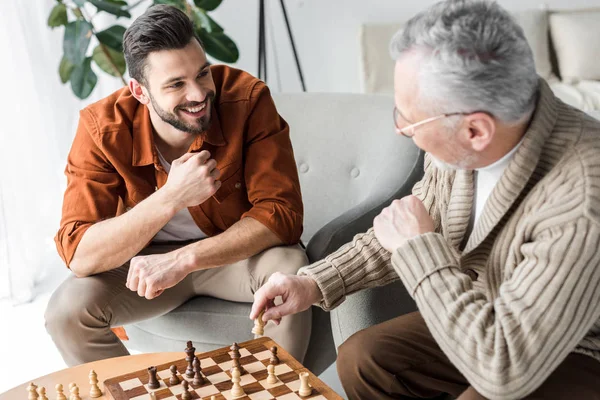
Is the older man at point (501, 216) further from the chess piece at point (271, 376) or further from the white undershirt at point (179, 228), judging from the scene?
the white undershirt at point (179, 228)

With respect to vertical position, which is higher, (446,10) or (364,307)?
(446,10)

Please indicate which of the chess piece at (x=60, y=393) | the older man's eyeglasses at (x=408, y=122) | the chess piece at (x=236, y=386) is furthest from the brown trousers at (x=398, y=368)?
the chess piece at (x=60, y=393)

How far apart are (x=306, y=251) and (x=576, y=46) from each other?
8.55 ft

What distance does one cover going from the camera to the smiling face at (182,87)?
6.24 feet

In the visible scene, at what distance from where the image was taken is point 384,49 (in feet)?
13.2

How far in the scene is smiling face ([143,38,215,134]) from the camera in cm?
190

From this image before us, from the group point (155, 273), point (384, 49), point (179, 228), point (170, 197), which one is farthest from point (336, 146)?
point (384, 49)

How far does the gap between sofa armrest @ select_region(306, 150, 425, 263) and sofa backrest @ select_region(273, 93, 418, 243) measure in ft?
0.49

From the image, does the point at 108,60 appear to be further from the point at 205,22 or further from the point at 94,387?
the point at 94,387

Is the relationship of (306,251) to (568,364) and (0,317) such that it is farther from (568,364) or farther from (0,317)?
(0,317)

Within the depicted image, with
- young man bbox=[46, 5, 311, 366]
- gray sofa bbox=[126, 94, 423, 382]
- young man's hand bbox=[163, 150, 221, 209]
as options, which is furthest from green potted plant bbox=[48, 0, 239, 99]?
young man's hand bbox=[163, 150, 221, 209]

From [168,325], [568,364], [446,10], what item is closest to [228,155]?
[168,325]

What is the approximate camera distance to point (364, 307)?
1844 mm

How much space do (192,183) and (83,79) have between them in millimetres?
1298
